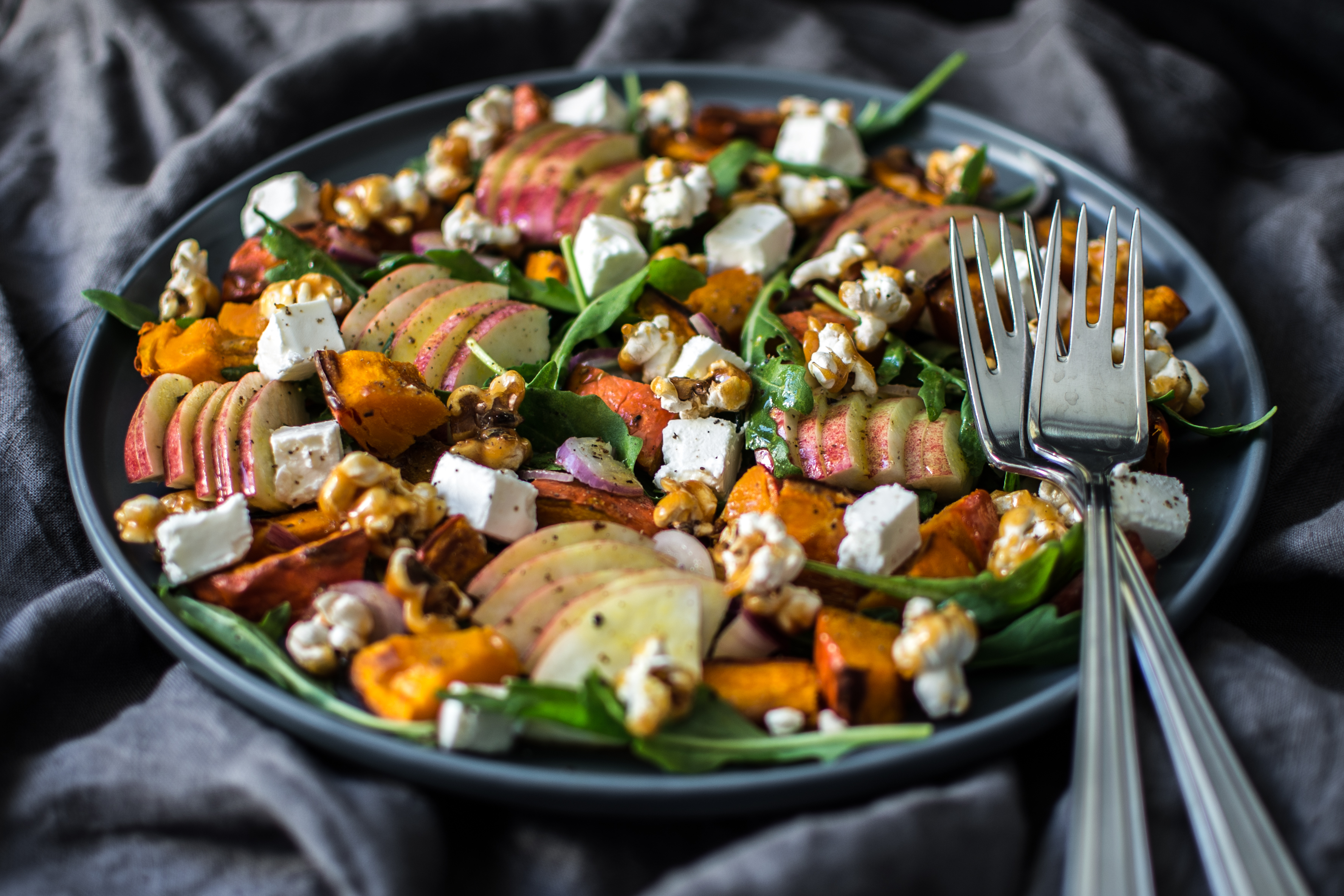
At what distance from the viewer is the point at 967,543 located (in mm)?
1783

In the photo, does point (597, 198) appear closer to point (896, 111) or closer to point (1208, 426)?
point (896, 111)

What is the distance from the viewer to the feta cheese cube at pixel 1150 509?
175 cm

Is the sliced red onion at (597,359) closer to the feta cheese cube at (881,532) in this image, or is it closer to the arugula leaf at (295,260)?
the arugula leaf at (295,260)

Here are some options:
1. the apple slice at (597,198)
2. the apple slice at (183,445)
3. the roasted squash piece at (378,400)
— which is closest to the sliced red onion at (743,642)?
the roasted squash piece at (378,400)

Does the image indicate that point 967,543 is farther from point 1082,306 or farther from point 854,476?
point 1082,306

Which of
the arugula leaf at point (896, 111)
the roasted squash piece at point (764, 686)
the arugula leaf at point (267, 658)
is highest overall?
the arugula leaf at point (896, 111)

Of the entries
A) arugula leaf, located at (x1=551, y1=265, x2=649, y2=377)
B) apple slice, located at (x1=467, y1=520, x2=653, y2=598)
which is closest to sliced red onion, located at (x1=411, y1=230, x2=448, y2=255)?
arugula leaf, located at (x1=551, y1=265, x2=649, y2=377)

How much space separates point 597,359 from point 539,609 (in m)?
0.69

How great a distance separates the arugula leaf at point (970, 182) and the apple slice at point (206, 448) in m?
1.76

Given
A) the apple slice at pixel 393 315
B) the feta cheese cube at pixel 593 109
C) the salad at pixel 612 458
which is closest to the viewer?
the salad at pixel 612 458

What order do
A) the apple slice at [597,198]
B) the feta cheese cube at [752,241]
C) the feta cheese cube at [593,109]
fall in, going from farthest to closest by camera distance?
the feta cheese cube at [593,109] < the apple slice at [597,198] < the feta cheese cube at [752,241]

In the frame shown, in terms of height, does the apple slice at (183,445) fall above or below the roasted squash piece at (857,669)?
below

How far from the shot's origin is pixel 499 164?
99.5 inches

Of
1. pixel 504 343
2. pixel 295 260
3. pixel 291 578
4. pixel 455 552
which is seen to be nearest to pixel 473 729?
pixel 455 552
